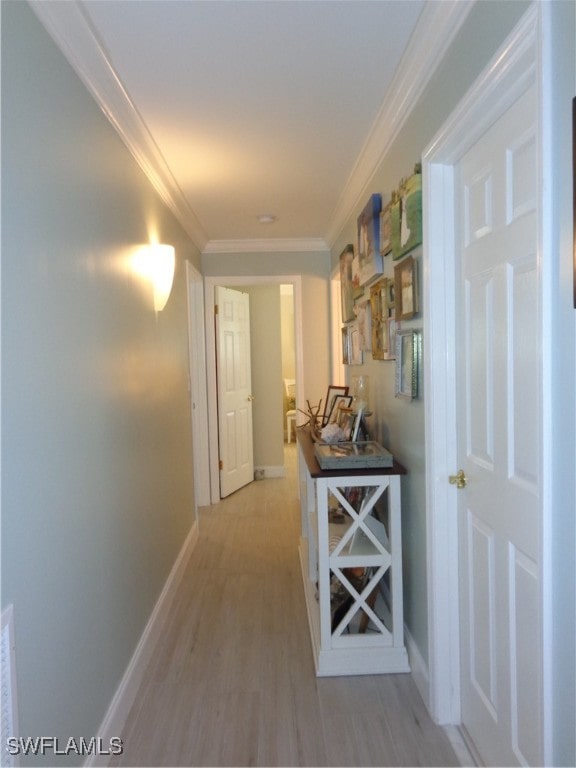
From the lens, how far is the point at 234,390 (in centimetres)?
496

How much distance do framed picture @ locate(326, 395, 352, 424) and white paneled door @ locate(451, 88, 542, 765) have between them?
1.21 meters

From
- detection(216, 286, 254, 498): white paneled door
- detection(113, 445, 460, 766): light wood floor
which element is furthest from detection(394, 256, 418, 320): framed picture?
detection(216, 286, 254, 498): white paneled door

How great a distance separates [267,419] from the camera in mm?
5652

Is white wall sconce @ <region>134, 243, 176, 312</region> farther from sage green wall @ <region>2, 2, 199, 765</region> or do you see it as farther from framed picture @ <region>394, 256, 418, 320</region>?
framed picture @ <region>394, 256, 418, 320</region>

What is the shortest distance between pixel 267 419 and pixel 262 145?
3577 mm

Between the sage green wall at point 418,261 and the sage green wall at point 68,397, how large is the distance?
1.14m

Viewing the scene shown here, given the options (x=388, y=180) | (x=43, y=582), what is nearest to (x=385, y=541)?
(x=43, y=582)

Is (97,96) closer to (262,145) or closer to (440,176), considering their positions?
A: (262,145)

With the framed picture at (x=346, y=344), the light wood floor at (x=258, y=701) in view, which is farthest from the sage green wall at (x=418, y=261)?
the framed picture at (x=346, y=344)

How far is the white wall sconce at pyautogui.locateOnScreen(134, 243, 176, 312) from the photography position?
2545 mm

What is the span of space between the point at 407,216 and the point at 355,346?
129 cm

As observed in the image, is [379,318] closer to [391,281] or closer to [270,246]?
[391,281]

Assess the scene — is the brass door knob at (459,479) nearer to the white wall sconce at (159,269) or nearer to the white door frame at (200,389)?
Answer: the white wall sconce at (159,269)

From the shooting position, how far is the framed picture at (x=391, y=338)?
7.25 ft
